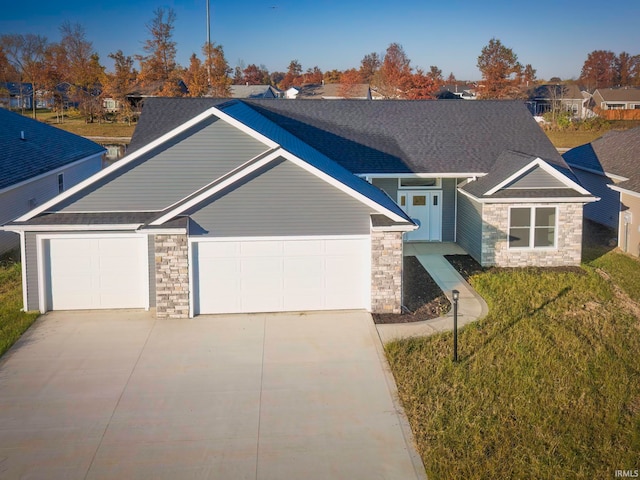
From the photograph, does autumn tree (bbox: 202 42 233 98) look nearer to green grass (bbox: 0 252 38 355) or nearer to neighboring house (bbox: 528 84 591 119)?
neighboring house (bbox: 528 84 591 119)

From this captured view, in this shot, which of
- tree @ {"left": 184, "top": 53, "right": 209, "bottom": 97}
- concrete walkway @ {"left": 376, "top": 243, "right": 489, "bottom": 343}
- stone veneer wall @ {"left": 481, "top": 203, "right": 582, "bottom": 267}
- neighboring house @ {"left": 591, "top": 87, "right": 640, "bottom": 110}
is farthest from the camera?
neighboring house @ {"left": 591, "top": 87, "right": 640, "bottom": 110}

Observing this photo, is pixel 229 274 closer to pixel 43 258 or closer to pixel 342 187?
pixel 342 187

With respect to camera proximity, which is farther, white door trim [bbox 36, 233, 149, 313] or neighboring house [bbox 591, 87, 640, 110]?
neighboring house [bbox 591, 87, 640, 110]

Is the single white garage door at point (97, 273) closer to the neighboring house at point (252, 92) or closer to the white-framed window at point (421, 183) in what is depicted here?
the white-framed window at point (421, 183)

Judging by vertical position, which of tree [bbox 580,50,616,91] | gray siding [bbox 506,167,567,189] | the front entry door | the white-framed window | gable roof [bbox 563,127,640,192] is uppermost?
tree [bbox 580,50,616,91]

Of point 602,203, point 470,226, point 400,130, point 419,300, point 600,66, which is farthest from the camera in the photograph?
point 600,66

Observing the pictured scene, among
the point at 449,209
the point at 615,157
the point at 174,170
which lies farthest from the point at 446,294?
the point at 615,157

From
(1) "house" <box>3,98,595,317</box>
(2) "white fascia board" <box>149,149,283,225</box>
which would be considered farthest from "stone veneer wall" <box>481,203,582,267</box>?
(2) "white fascia board" <box>149,149,283,225</box>
